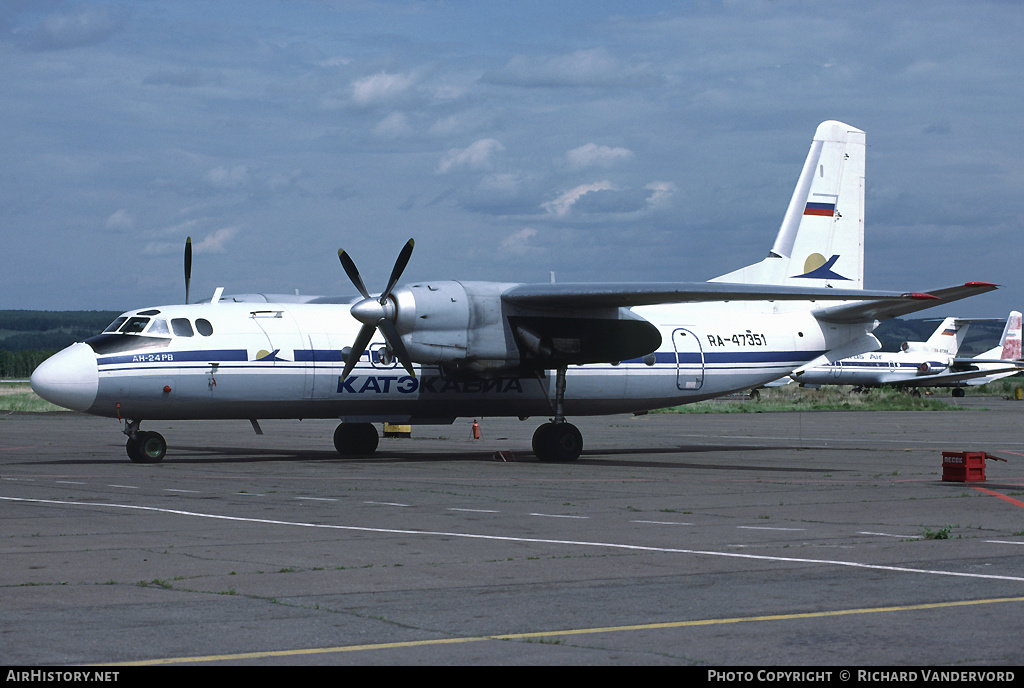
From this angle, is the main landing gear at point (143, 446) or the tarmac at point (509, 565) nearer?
the tarmac at point (509, 565)

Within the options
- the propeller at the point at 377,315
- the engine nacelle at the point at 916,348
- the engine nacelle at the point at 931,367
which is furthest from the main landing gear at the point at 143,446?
the engine nacelle at the point at 916,348

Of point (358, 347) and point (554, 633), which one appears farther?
point (358, 347)

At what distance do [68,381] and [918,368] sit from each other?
7177 cm

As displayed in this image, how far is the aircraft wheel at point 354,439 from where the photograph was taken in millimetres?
27688

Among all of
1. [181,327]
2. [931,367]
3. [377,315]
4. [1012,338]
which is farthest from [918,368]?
[181,327]

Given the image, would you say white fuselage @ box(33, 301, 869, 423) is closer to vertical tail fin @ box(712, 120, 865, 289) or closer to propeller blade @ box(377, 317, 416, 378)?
vertical tail fin @ box(712, 120, 865, 289)

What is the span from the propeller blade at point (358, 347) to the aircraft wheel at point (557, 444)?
484cm

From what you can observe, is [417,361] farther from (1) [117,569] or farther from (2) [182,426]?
(2) [182,426]

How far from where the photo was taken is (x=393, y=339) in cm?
2405

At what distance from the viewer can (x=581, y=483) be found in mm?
20469

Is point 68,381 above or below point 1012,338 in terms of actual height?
below

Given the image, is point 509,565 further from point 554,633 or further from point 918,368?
point 918,368

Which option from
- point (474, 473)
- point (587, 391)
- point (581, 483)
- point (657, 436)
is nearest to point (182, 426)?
point (657, 436)

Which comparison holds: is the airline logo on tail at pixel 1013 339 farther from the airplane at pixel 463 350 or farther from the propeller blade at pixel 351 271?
the propeller blade at pixel 351 271
